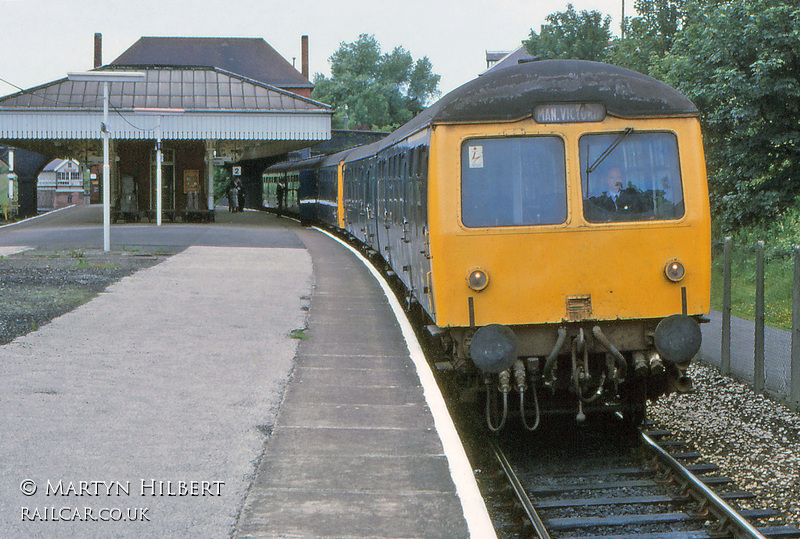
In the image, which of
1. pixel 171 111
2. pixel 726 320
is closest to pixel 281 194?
pixel 171 111

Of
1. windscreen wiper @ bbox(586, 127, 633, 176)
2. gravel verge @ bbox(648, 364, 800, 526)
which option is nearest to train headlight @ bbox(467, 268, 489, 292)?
windscreen wiper @ bbox(586, 127, 633, 176)

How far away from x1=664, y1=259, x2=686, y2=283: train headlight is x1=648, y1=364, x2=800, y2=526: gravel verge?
1550 millimetres

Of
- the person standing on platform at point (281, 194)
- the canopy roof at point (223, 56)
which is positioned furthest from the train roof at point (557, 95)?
the canopy roof at point (223, 56)

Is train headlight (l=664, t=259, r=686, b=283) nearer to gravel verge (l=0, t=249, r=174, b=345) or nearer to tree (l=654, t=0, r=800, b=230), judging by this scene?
gravel verge (l=0, t=249, r=174, b=345)

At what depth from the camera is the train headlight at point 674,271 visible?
760 cm

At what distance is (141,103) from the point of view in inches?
1560

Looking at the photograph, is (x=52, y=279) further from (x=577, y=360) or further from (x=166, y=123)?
(x=166, y=123)

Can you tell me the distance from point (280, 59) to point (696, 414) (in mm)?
70694

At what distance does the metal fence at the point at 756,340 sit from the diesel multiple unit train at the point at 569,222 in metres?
2.24

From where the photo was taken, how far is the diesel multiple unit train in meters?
7.53

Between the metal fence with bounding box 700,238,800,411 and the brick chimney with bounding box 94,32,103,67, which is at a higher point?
the brick chimney with bounding box 94,32,103,67

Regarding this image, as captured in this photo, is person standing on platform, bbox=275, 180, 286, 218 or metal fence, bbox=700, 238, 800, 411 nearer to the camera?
metal fence, bbox=700, 238, 800, 411

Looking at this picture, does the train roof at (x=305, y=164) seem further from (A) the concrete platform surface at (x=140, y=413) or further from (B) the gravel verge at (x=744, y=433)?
(B) the gravel verge at (x=744, y=433)

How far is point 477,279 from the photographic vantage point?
24.6 feet
